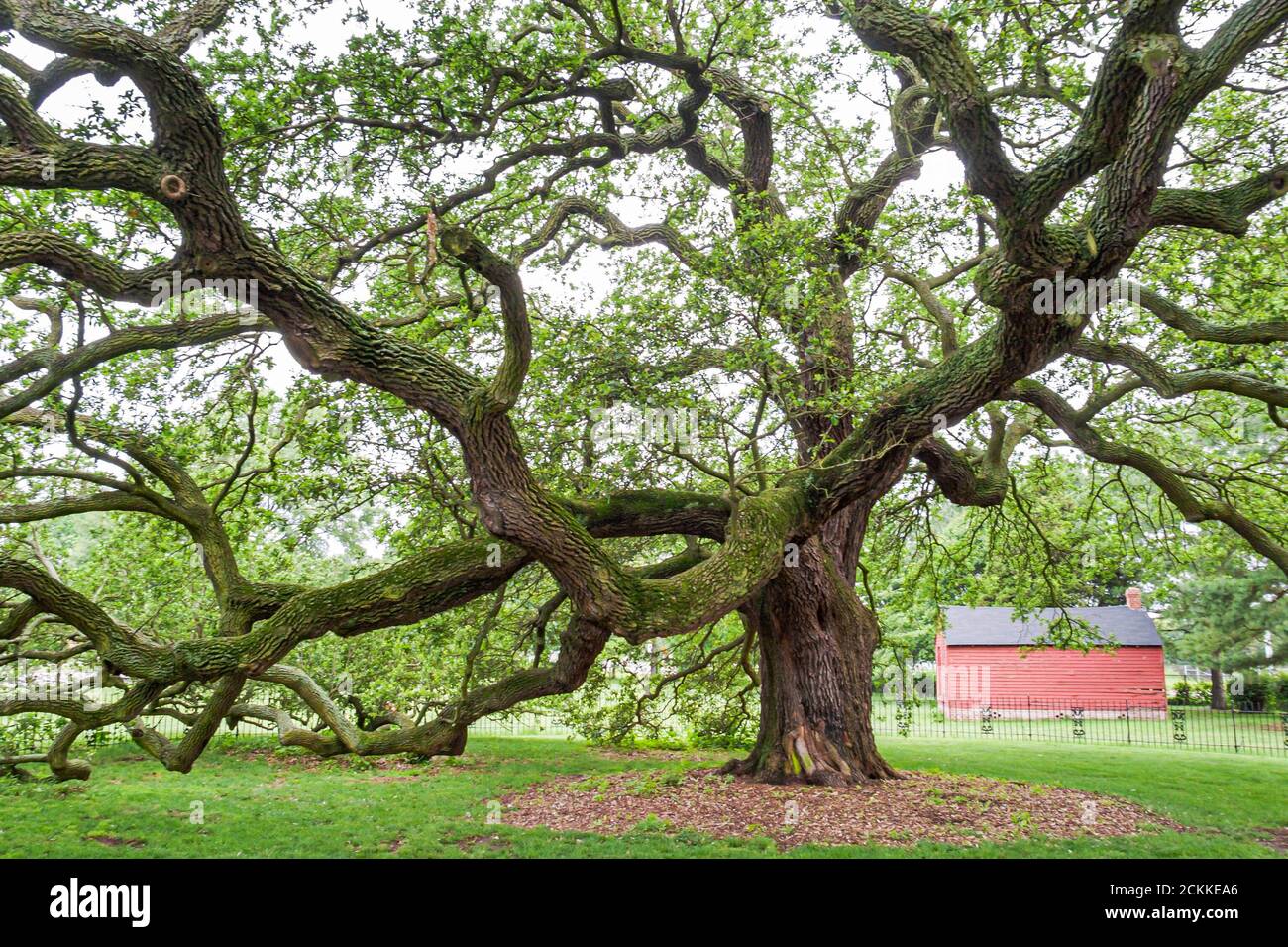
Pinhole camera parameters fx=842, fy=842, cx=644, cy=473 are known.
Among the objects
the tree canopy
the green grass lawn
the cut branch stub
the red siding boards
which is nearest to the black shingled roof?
the red siding boards

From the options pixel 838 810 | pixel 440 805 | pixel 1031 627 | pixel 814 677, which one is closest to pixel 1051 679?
pixel 1031 627

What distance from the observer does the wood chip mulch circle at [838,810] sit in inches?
377

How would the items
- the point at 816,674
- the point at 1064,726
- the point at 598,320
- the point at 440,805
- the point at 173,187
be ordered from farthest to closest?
the point at 1064,726 → the point at 816,674 → the point at 440,805 → the point at 598,320 → the point at 173,187

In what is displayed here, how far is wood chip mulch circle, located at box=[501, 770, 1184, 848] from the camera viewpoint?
9.58 metres

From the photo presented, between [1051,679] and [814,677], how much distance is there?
24.4 metres

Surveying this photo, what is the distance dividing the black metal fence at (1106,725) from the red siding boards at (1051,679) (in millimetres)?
146

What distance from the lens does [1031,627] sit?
111 ft

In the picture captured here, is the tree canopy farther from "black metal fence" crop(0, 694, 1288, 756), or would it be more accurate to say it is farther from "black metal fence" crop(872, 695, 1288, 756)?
"black metal fence" crop(872, 695, 1288, 756)

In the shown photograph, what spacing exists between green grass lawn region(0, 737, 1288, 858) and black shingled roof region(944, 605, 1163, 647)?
12668 millimetres

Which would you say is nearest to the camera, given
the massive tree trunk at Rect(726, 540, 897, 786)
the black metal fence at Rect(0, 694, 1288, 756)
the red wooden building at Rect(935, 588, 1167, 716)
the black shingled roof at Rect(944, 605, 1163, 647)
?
the massive tree trunk at Rect(726, 540, 897, 786)

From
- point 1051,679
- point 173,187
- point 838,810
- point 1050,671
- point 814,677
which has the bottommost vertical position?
point 1051,679

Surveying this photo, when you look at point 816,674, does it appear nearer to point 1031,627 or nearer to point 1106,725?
point 1106,725

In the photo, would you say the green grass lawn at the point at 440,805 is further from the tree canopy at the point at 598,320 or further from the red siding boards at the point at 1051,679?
the red siding boards at the point at 1051,679

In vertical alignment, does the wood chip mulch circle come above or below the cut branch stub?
below
